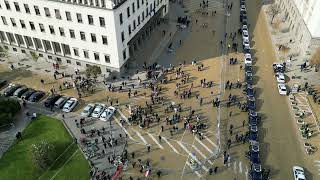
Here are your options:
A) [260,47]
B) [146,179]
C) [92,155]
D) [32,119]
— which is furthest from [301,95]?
[32,119]

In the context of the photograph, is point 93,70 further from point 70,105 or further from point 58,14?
point 58,14

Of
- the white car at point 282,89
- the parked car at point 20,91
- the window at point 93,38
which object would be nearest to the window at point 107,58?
the window at point 93,38

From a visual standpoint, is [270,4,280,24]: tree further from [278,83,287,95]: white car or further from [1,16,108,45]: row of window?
[1,16,108,45]: row of window

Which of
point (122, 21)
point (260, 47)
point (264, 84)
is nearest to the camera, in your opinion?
point (122, 21)

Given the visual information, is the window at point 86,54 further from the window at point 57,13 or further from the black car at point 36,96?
the black car at point 36,96

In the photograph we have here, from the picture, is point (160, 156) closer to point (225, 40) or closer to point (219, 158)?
point (219, 158)

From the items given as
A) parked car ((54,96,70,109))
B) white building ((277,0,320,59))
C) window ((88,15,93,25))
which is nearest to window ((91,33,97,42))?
window ((88,15,93,25))

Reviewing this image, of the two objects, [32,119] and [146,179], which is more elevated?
[32,119]
